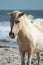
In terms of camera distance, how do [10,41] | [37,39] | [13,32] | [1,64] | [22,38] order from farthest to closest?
[10,41] < [1,64] < [37,39] < [22,38] < [13,32]

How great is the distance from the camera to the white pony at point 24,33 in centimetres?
497

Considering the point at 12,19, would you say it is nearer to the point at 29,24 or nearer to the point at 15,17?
the point at 15,17

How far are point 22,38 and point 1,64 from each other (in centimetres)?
146

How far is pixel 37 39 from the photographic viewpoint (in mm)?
5707

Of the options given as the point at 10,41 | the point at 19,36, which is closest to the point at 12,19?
the point at 19,36

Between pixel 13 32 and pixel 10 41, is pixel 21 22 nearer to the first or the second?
pixel 13 32

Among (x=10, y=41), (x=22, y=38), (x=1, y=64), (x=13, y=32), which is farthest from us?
(x=10, y=41)

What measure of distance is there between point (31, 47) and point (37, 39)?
38 centimetres

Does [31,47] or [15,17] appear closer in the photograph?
[15,17]

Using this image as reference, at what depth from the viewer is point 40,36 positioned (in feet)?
19.3

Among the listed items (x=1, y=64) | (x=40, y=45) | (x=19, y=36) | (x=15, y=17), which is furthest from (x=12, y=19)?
(x=1, y=64)

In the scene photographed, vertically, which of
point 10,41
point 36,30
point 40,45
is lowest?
point 10,41

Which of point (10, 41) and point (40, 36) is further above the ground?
point (40, 36)

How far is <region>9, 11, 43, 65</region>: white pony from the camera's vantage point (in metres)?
4.97
